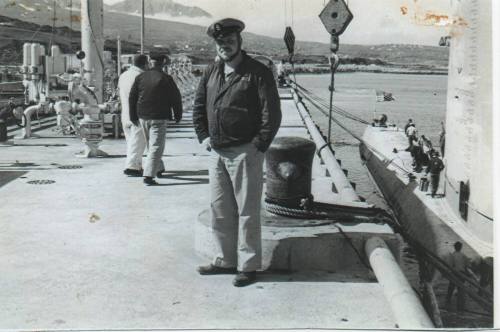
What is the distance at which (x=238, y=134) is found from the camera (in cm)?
434

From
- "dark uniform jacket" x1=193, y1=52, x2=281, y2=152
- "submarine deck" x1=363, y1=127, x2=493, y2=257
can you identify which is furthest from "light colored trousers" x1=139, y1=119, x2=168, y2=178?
"submarine deck" x1=363, y1=127, x2=493, y2=257

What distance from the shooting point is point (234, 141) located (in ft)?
14.2

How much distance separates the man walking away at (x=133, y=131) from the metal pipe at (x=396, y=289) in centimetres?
424

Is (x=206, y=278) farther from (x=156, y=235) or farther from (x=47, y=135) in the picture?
(x=47, y=135)

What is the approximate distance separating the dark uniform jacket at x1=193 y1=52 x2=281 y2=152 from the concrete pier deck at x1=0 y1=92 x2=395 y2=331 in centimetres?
100

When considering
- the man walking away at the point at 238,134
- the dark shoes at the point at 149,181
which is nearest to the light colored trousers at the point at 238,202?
the man walking away at the point at 238,134

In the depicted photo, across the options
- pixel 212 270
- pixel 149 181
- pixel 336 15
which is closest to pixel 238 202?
pixel 212 270

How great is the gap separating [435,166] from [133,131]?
1016 centimetres

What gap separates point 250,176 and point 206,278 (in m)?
0.80

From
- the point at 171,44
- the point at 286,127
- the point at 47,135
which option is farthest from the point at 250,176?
the point at 171,44

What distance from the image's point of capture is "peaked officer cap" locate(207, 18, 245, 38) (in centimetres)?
421

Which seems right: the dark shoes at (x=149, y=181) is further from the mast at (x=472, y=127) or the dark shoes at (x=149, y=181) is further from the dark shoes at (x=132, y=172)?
the mast at (x=472, y=127)

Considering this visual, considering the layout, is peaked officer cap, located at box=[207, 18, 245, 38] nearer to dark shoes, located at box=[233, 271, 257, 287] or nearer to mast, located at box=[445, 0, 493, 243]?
dark shoes, located at box=[233, 271, 257, 287]

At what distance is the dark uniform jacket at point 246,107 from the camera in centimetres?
430
